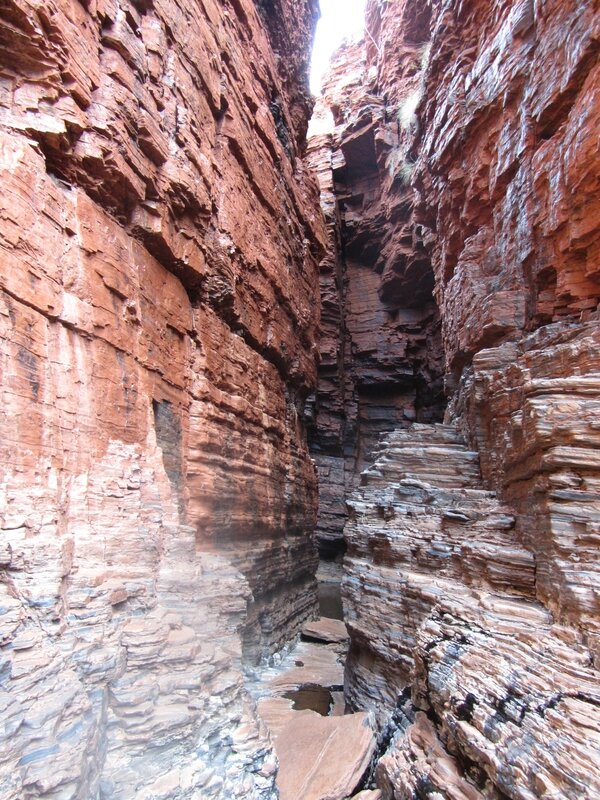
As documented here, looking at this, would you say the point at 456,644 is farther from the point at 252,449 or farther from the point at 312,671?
the point at 312,671

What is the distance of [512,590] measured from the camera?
22.9 ft

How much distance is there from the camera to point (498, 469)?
9.16 metres

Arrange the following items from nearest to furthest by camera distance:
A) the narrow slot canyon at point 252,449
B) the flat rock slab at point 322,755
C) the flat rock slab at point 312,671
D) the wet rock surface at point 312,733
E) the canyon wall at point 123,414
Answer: the canyon wall at point 123,414, the narrow slot canyon at point 252,449, the flat rock slab at point 322,755, the wet rock surface at point 312,733, the flat rock slab at point 312,671

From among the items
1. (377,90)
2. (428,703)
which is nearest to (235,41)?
(428,703)

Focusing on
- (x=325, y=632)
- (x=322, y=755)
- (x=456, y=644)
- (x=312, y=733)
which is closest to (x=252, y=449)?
(x=312, y=733)

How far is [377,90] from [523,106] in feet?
75.0

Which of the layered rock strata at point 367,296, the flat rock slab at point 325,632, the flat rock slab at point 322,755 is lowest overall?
the flat rock slab at point 325,632

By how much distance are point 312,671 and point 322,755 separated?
5.11 metres

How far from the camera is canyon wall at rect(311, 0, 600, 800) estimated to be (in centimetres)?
Answer: 502

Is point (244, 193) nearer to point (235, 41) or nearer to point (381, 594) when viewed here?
point (235, 41)

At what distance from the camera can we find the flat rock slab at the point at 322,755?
21.2 ft

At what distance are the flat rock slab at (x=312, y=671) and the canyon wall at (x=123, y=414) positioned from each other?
0.95 m

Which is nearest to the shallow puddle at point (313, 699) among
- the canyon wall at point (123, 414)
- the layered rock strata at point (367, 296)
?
the canyon wall at point (123, 414)

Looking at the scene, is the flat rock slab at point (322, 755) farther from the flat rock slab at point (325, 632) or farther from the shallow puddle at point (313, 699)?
the flat rock slab at point (325, 632)
